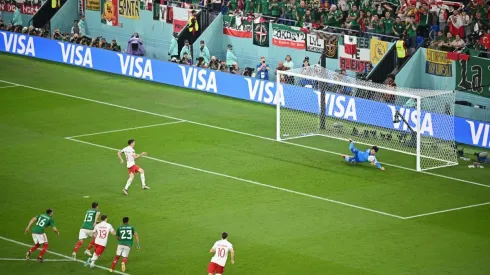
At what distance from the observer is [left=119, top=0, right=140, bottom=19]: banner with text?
60.6 meters

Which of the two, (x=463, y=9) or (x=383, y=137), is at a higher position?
(x=463, y=9)

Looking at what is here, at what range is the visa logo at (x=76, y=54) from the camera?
58344 millimetres

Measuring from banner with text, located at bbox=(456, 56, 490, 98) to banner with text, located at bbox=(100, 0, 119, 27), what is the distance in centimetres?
2173

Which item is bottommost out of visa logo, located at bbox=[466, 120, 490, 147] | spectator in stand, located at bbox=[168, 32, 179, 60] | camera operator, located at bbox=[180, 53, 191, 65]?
visa logo, located at bbox=[466, 120, 490, 147]

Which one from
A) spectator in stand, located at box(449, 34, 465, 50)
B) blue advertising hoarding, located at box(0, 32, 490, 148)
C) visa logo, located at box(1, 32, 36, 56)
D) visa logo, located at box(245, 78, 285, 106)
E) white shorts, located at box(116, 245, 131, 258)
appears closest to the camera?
white shorts, located at box(116, 245, 131, 258)

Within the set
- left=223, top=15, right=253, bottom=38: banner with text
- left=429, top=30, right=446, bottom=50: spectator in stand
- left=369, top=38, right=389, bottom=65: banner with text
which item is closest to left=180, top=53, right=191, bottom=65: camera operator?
left=223, top=15, right=253, bottom=38: banner with text

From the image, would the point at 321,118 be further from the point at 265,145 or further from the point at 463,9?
the point at 463,9

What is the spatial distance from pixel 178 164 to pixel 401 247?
11.3 meters

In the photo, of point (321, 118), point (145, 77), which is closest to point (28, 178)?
point (321, 118)

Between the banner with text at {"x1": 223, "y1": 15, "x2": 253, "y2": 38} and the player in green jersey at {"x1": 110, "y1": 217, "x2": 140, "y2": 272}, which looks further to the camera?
the banner with text at {"x1": 223, "y1": 15, "x2": 253, "y2": 38}

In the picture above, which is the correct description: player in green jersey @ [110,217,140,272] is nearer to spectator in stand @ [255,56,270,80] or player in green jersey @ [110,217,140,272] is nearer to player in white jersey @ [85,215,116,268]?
player in white jersey @ [85,215,116,268]

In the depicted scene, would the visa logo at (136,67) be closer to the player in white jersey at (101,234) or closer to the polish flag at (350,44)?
the polish flag at (350,44)

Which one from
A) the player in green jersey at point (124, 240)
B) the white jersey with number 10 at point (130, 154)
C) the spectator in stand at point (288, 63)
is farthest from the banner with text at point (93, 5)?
the player in green jersey at point (124, 240)

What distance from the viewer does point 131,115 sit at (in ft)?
162
